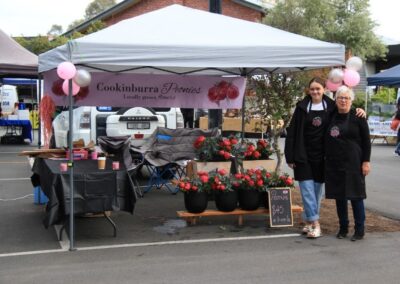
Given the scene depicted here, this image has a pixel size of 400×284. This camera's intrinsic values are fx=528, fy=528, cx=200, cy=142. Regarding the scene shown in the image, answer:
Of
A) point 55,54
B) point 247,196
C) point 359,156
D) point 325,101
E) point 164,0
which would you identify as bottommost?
point 247,196

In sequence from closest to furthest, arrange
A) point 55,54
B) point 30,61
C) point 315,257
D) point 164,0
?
point 315,257
point 55,54
point 30,61
point 164,0

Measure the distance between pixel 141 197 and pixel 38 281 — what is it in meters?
4.06

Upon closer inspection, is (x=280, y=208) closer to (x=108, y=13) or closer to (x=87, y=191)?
(x=87, y=191)

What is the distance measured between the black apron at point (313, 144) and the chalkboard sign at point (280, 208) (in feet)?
1.83

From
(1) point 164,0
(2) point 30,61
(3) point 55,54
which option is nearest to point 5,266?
(3) point 55,54

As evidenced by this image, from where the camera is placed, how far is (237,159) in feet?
25.5

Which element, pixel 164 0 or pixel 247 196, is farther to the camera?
pixel 164 0

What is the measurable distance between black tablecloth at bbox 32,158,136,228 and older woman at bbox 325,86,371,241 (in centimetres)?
235

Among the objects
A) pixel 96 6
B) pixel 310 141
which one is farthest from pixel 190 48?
pixel 96 6

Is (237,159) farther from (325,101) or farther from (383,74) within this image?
(383,74)

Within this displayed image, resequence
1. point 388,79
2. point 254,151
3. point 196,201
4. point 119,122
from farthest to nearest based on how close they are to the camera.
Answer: point 388,79 → point 119,122 → point 254,151 → point 196,201

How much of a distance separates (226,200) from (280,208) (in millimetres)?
688

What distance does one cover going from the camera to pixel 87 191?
5.96 metres

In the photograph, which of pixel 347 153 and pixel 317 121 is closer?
pixel 347 153
